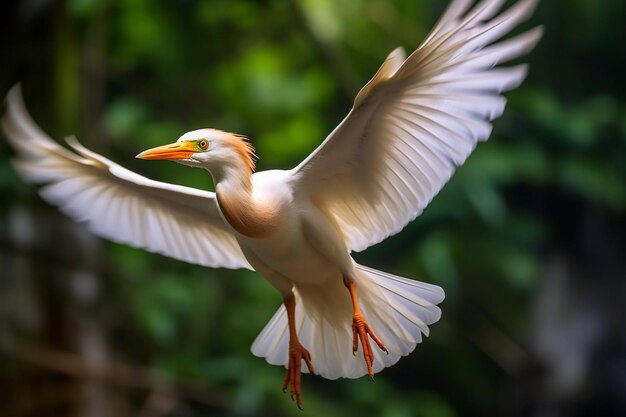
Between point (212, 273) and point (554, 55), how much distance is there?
37.9 inches

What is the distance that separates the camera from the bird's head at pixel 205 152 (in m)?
0.84

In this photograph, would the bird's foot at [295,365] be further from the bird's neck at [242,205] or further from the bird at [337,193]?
the bird's neck at [242,205]

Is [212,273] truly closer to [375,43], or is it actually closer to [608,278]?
[375,43]

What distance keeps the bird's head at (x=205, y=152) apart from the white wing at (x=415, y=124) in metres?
0.09


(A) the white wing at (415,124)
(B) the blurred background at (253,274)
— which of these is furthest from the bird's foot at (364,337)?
(B) the blurred background at (253,274)

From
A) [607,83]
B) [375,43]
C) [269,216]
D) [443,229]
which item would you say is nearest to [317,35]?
[375,43]

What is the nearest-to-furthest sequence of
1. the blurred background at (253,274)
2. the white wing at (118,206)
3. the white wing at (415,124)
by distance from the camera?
the white wing at (415,124) → the white wing at (118,206) → the blurred background at (253,274)

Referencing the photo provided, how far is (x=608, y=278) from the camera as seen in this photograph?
2.05 meters

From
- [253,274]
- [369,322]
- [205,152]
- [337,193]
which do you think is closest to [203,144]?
[205,152]

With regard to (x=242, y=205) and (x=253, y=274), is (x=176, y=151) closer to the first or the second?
(x=242, y=205)

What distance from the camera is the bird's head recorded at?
84cm

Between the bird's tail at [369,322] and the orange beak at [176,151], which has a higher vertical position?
the orange beak at [176,151]

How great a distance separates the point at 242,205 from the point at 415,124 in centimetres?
20

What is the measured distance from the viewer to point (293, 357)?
0.95m
